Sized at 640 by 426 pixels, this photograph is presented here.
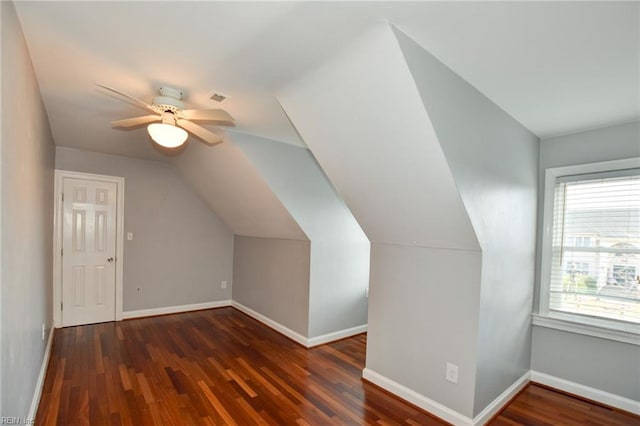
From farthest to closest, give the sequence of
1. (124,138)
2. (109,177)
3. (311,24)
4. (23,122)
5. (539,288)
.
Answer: (109,177), (124,138), (539,288), (23,122), (311,24)

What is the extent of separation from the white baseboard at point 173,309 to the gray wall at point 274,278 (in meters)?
0.28

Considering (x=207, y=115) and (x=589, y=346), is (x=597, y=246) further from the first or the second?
(x=207, y=115)

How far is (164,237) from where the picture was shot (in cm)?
479

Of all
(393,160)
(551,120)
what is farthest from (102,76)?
(551,120)

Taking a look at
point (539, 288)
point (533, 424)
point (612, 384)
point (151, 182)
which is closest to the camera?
point (533, 424)

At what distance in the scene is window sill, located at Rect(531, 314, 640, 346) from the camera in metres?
2.50

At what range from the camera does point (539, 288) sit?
2.99 metres

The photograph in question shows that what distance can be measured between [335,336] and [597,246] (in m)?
2.85

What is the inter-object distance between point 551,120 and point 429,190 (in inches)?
55.9

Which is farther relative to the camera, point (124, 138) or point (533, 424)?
point (124, 138)

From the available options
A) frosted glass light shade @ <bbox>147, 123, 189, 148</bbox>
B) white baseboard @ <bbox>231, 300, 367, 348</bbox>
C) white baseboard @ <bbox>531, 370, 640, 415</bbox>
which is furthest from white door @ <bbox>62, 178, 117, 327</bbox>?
white baseboard @ <bbox>531, 370, 640, 415</bbox>

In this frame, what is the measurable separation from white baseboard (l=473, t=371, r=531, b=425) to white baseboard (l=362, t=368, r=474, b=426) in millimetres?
111

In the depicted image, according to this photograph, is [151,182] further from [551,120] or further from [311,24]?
[551,120]

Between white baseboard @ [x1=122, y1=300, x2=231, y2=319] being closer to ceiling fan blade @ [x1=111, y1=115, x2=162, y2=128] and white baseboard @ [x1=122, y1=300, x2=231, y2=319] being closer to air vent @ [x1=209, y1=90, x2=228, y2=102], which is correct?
ceiling fan blade @ [x1=111, y1=115, x2=162, y2=128]
